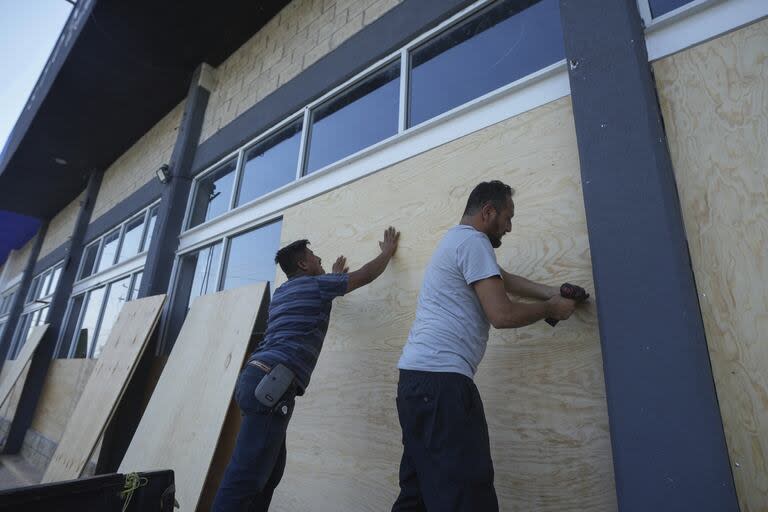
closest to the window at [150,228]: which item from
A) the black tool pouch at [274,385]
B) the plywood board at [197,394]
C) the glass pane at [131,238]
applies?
the glass pane at [131,238]

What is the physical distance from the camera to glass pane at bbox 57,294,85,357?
679 cm

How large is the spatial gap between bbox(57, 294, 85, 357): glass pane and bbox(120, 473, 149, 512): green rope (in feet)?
22.0

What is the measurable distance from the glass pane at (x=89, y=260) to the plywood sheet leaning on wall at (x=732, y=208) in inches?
313

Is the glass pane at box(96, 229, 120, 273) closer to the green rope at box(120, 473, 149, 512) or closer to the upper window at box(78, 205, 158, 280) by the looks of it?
the upper window at box(78, 205, 158, 280)

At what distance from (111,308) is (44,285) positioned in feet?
17.6

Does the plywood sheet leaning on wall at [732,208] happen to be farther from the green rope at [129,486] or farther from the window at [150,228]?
the window at [150,228]

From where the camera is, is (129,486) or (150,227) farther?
(150,227)

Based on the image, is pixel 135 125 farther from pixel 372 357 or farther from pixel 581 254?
pixel 581 254

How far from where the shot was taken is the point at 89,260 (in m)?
7.27

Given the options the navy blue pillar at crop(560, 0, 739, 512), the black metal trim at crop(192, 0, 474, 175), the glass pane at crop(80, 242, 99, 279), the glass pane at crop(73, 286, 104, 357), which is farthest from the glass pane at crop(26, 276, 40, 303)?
the navy blue pillar at crop(560, 0, 739, 512)

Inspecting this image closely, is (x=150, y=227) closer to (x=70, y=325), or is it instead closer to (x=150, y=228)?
(x=150, y=228)

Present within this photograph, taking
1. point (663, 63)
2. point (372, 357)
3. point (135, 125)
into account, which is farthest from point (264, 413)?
point (135, 125)

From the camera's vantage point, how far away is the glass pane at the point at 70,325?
679cm

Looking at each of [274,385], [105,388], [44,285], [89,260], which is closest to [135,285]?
[105,388]
